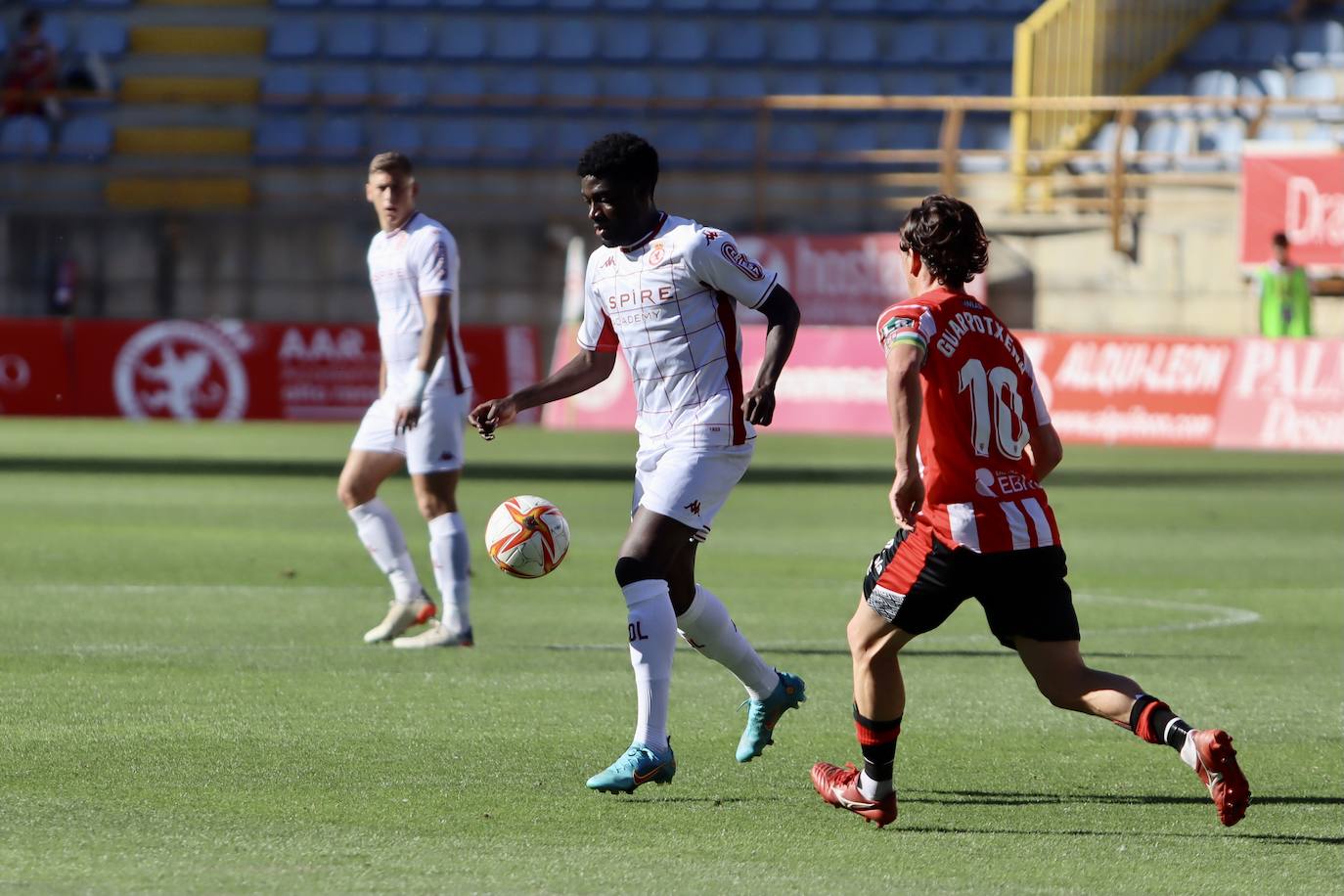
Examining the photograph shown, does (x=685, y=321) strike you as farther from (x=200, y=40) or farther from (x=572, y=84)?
(x=200, y=40)

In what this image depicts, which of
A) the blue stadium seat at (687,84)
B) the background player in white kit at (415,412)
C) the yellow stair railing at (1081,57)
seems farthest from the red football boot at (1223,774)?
the blue stadium seat at (687,84)

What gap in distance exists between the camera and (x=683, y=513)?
21.2ft

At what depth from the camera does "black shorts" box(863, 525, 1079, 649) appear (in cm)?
561

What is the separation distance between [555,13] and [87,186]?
23.6 ft

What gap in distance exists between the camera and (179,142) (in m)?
31.0

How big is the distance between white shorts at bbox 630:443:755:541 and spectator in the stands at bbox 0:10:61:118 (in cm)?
2580

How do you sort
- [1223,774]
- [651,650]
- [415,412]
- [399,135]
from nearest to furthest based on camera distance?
[1223,774] < [651,650] < [415,412] < [399,135]

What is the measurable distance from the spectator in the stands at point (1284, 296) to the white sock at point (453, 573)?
16.6 m

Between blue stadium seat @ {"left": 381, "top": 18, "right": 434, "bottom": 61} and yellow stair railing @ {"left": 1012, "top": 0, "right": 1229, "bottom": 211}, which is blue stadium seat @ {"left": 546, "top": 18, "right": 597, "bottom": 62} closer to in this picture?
blue stadium seat @ {"left": 381, "top": 18, "right": 434, "bottom": 61}

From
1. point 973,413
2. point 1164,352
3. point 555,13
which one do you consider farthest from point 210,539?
point 555,13

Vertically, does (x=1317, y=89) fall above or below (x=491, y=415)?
above

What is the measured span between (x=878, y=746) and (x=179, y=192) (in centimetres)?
2583

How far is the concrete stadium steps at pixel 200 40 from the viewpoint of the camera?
31656 mm

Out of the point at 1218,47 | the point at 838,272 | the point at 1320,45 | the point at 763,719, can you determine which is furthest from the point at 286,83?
the point at 763,719
